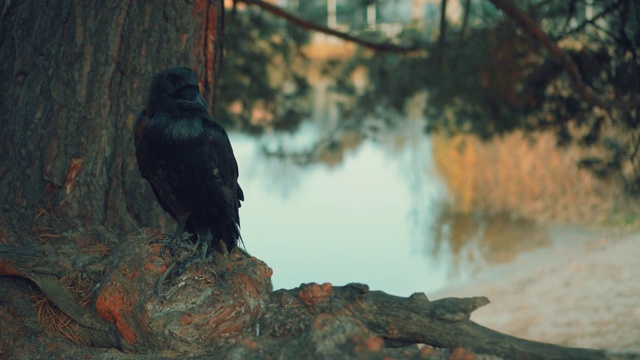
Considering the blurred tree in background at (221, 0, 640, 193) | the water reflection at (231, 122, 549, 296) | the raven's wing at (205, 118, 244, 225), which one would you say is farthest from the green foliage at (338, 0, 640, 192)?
the raven's wing at (205, 118, 244, 225)

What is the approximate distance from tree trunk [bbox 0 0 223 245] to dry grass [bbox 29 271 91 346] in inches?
10.4

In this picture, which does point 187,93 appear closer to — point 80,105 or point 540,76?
point 80,105

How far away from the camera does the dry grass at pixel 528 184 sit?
12.2m

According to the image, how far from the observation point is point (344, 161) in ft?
60.6

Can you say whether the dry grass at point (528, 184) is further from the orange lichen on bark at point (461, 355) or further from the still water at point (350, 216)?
the orange lichen on bark at point (461, 355)

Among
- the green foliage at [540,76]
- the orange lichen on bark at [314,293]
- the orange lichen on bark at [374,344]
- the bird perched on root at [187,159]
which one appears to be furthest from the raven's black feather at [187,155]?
the green foliage at [540,76]

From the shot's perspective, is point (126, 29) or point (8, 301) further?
point (126, 29)

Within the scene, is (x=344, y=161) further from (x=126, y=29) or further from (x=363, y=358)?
(x=363, y=358)

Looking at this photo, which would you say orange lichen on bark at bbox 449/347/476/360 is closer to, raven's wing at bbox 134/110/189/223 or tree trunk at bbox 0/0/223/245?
raven's wing at bbox 134/110/189/223

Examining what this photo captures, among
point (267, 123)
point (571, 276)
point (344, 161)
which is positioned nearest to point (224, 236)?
point (267, 123)

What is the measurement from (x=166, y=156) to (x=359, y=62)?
509 cm

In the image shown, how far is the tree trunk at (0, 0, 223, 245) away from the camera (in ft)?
9.99

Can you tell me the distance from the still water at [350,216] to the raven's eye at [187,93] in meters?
5.58

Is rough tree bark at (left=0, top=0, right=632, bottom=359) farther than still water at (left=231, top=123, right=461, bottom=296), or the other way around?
still water at (left=231, top=123, right=461, bottom=296)
